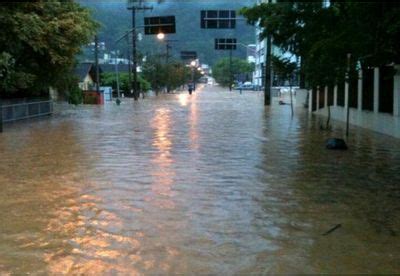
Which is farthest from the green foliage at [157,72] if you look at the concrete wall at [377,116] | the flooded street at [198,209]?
the flooded street at [198,209]

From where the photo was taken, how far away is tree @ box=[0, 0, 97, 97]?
25.3m

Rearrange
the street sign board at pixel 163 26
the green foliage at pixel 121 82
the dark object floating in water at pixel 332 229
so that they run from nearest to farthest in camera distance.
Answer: the dark object floating in water at pixel 332 229 → the street sign board at pixel 163 26 → the green foliage at pixel 121 82

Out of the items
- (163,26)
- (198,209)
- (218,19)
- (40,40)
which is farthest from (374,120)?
(163,26)

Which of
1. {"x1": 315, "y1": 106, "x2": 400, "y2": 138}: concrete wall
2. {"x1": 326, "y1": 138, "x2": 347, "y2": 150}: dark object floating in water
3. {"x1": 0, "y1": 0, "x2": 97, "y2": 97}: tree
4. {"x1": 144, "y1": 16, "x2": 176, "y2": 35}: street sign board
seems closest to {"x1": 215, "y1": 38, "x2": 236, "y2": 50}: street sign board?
{"x1": 144, "y1": 16, "x2": 176, "y2": 35}: street sign board

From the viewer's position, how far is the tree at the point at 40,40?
83.0ft

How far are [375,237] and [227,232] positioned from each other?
1.66 meters

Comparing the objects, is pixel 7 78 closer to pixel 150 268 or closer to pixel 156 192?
pixel 156 192

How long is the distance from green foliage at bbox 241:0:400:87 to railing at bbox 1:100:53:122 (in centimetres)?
1363

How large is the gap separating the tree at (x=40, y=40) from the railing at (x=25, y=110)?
0.69 metres

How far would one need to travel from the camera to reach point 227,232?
24.5ft

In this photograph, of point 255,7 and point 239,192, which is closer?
point 239,192

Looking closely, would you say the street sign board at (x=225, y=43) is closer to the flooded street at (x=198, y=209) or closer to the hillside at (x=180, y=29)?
the hillside at (x=180, y=29)

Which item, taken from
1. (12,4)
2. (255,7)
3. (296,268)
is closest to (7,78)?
(12,4)

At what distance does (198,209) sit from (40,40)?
20516 mm
